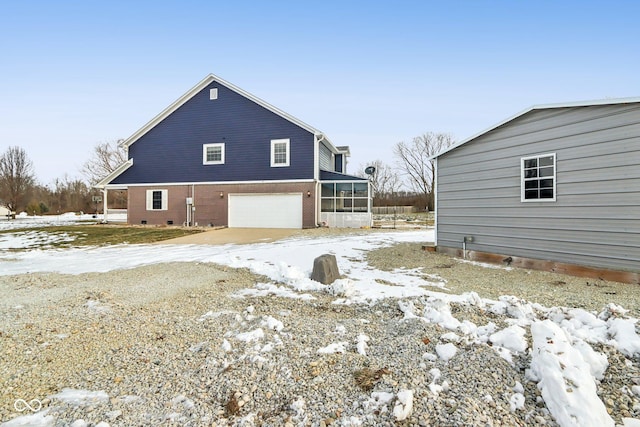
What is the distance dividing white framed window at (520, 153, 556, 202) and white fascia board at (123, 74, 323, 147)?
36.6ft

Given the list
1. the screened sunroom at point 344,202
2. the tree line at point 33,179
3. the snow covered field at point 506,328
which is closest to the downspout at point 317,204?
the screened sunroom at point 344,202

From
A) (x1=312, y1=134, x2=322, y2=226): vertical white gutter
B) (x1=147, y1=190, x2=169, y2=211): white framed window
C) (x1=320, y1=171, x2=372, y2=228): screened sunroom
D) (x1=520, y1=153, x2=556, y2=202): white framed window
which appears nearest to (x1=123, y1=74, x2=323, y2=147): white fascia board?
(x1=312, y1=134, x2=322, y2=226): vertical white gutter

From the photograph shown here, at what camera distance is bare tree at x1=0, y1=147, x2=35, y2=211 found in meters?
37.8

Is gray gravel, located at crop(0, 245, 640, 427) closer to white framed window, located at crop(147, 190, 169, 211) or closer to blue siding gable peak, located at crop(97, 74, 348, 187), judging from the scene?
blue siding gable peak, located at crop(97, 74, 348, 187)

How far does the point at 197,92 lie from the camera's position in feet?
60.1

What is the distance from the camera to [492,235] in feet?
26.1

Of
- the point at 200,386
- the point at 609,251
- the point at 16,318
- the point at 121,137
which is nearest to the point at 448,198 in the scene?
the point at 609,251

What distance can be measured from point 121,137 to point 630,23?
45996 millimetres

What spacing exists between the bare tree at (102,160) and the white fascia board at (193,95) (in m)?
22.4

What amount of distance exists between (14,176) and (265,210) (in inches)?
1562

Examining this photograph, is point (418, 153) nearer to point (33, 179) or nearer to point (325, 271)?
point (325, 271)

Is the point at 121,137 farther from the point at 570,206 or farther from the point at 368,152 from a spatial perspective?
the point at 570,206

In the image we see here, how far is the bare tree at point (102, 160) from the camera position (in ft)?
124

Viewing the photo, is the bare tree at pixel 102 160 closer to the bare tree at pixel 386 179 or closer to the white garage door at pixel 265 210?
the white garage door at pixel 265 210
